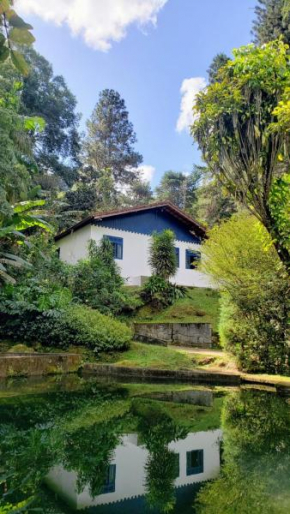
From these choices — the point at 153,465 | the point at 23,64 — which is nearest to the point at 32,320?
the point at 153,465

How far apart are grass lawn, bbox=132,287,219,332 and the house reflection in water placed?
37.0 ft

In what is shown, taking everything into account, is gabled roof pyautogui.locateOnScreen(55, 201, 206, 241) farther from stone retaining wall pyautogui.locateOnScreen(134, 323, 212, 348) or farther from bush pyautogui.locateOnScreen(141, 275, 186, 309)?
stone retaining wall pyautogui.locateOnScreen(134, 323, 212, 348)

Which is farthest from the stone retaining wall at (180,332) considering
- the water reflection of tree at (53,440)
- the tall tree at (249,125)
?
the tall tree at (249,125)

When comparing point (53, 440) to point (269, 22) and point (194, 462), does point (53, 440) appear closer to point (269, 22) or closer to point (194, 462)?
point (194, 462)

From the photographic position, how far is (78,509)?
9.12 feet

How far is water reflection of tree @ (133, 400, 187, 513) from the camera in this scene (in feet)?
9.93

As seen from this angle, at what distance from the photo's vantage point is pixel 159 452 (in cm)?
414

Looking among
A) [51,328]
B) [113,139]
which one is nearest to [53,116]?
[113,139]

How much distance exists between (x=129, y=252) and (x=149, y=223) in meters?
2.41

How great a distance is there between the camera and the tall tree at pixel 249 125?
6.14 m

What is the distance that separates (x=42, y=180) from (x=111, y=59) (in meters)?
14.2

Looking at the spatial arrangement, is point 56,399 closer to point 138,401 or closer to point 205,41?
point 138,401

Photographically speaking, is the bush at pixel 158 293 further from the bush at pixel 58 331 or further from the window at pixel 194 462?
the window at pixel 194 462

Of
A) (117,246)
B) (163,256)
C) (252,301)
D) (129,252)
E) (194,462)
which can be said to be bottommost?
(194,462)
